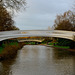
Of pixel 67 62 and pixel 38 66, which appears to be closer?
pixel 38 66

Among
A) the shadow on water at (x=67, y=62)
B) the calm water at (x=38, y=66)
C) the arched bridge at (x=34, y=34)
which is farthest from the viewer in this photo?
the arched bridge at (x=34, y=34)

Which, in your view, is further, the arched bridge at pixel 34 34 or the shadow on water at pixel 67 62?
the arched bridge at pixel 34 34

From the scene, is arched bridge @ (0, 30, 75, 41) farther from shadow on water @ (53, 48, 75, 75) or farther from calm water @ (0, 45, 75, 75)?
calm water @ (0, 45, 75, 75)

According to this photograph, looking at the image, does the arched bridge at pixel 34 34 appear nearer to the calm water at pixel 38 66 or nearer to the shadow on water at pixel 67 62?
the shadow on water at pixel 67 62

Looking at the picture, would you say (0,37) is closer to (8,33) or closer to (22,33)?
(8,33)

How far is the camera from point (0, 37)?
21.7 meters

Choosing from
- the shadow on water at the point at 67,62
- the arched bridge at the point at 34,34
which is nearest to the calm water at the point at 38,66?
the shadow on water at the point at 67,62

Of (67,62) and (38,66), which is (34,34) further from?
(38,66)

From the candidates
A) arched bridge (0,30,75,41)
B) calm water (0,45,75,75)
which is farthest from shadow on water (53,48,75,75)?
arched bridge (0,30,75,41)

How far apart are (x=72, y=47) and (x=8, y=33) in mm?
17548

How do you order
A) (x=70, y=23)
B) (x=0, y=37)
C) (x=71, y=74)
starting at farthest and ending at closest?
1. (x=70, y=23)
2. (x=0, y=37)
3. (x=71, y=74)

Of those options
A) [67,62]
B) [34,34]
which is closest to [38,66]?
[67,62]

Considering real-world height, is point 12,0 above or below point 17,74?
above

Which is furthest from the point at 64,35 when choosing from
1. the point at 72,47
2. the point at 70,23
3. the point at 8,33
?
the point at 70,23
